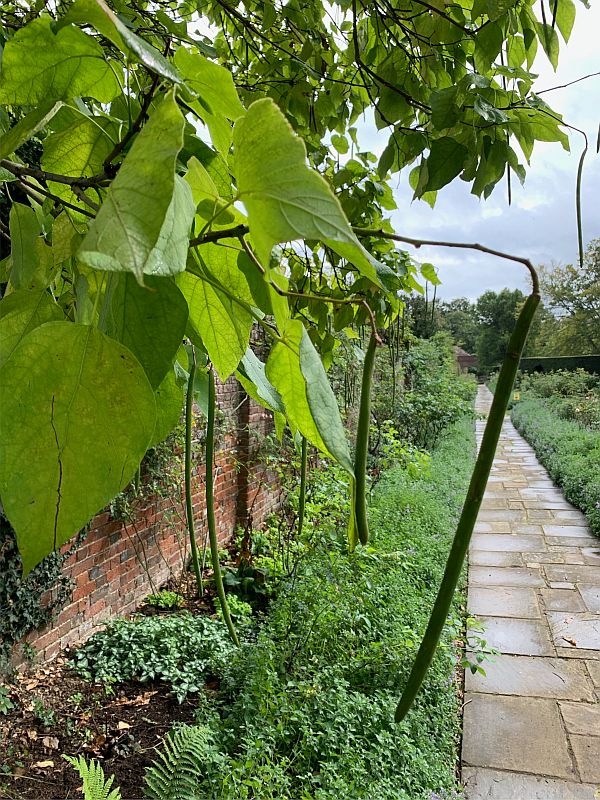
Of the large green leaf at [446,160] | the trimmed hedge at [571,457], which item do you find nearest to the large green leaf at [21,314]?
the large green leaf at [446,160]

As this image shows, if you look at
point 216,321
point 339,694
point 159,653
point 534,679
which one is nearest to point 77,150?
point 216,321

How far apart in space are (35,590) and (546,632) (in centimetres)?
296

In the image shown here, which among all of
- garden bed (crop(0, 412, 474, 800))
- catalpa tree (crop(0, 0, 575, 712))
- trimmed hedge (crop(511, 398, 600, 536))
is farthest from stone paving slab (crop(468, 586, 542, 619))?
catalpa tree (crop(0, 0, 575, 712))

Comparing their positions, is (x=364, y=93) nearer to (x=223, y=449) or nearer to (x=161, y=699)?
(x=161, y=699)

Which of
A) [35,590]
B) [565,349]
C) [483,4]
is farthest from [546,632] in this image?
[565,349]

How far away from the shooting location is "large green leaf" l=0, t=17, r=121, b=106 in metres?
0.38

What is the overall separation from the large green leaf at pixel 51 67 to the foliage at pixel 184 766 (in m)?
2.04

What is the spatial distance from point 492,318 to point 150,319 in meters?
26.5

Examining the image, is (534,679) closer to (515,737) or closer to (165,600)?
(515,737)

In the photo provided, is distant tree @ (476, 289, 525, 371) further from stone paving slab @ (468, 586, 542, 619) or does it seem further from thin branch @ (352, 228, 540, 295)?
thin branch @ (352, 228, 540, 295)

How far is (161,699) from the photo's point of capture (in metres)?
2.65

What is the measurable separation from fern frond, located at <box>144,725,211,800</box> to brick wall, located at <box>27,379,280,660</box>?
886mm

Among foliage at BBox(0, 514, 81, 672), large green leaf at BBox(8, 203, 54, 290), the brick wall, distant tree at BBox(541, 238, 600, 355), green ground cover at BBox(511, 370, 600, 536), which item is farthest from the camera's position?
distant tree at BBox(541, 238, 600, 355)

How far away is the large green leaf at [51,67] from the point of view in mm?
379
